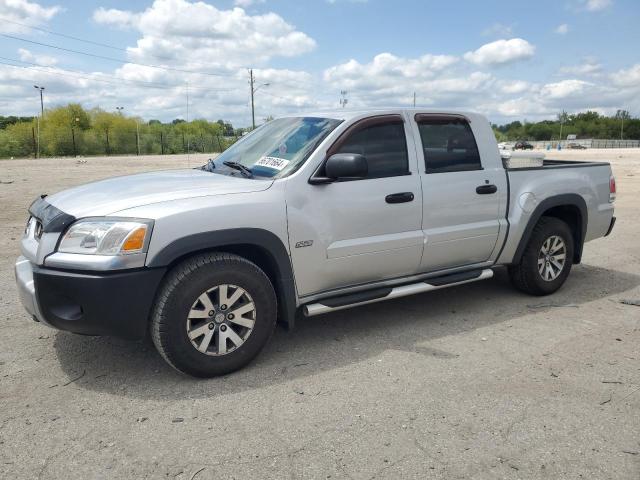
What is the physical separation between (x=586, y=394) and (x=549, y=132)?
468 ft

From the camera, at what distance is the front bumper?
10.6 ft

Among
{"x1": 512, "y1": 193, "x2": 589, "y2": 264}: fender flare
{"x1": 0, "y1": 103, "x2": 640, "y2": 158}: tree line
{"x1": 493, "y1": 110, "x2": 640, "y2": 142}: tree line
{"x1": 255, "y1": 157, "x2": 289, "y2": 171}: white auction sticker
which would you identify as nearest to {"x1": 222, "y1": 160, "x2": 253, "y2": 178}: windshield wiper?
{"x1": 255, "y1": 157, "x2": 289, "y2": 171}: white auction sticker

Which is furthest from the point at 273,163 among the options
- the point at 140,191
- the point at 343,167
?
the point at 140,191

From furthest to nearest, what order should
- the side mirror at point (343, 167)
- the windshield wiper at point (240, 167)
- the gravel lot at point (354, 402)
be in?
1. the windshield wiper at point (240, 167)
2. the side mirror at point (343, 167)
3. the gravel lot at point (354, 402)

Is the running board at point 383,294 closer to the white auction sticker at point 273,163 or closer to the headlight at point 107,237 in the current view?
the white auction sticker at point 273,163

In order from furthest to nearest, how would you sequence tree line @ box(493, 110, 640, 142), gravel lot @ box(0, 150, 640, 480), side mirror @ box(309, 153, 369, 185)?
tree line @ box(493, 110, 640, 142) → side mirror @ box(309, 153, 369, 185) → gravel lot @ box(0, 150, 640, 480)

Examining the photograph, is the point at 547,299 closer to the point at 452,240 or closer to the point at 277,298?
the point at 452,240

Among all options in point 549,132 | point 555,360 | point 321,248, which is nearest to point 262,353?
point 321,248

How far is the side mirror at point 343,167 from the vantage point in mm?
3807

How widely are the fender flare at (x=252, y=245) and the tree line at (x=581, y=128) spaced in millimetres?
121625

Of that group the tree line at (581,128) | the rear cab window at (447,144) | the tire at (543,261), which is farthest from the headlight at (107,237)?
the tree line at (581,128)

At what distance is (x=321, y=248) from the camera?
3936mm

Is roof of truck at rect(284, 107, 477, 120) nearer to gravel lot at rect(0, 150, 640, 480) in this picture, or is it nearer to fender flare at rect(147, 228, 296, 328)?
fender flare at rect(147, 228, 296, 328)

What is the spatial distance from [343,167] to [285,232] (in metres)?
0.60
